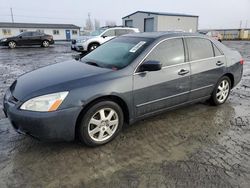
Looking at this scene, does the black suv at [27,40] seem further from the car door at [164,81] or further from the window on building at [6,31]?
the window on building at [6,31]

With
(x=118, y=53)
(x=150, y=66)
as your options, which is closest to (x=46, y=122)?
(x=150, y=66)

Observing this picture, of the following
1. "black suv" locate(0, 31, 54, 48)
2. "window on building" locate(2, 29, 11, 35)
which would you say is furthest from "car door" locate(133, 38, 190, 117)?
"window on building" locate(2, 29, 11, 35)

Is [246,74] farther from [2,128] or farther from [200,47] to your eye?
[2,128]

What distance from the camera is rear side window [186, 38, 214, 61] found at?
12.8ft

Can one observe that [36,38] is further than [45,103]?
Yes

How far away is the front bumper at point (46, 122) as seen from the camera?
8.55ft

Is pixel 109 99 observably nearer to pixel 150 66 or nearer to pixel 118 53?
pixel 150 66

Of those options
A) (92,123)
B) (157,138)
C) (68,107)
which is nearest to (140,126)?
(157,138)

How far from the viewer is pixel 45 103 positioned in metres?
2.64

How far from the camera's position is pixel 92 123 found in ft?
9.68

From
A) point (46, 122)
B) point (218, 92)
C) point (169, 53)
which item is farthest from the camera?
point (218, 92)

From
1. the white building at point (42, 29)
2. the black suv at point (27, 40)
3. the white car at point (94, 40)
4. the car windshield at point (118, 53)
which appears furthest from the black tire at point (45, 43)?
the white building at point (42, 29)

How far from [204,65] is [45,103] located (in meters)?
2.82

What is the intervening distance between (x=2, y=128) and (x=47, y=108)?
149cm
